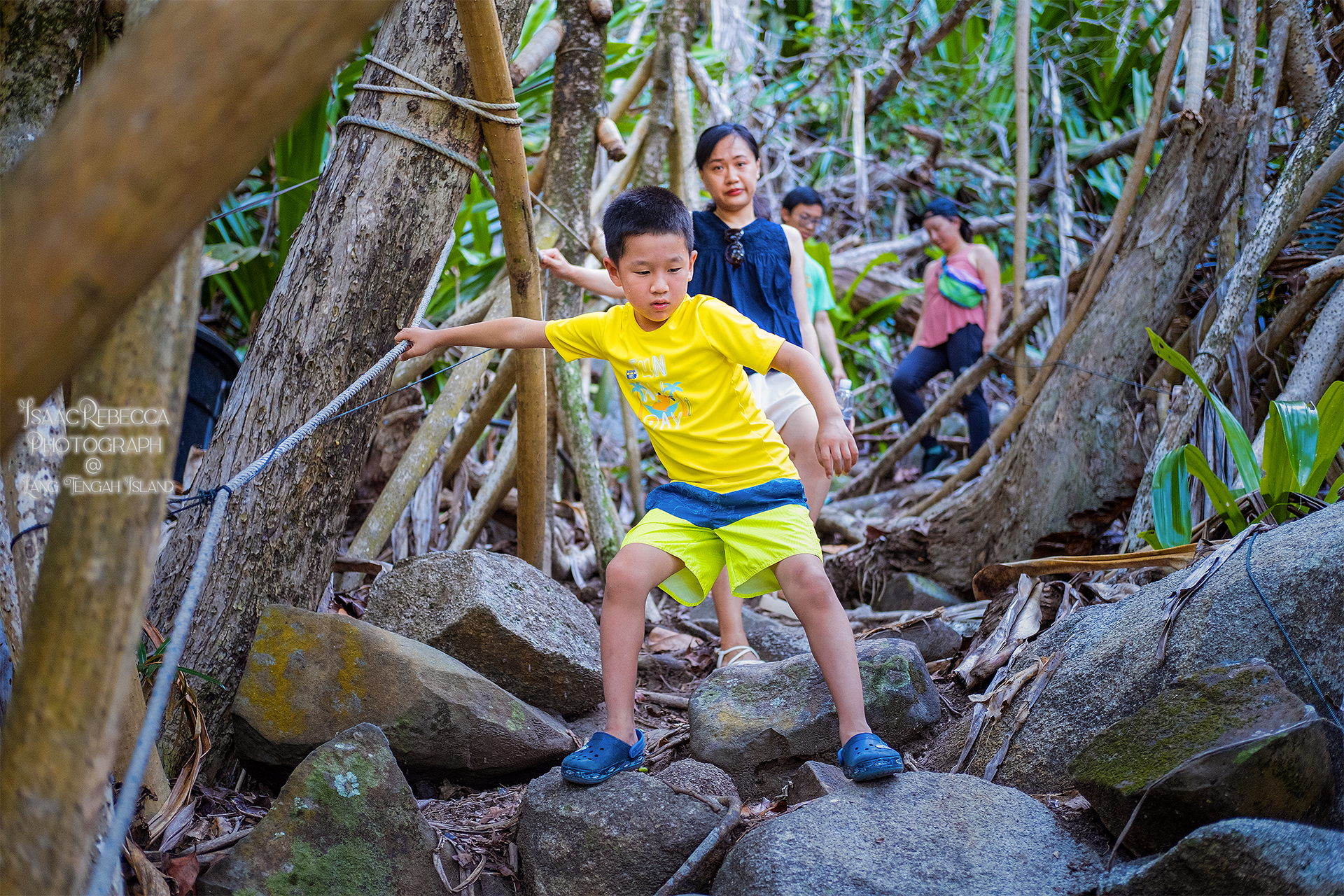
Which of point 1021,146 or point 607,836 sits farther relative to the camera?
point 1021,146

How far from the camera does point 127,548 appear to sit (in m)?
0.94

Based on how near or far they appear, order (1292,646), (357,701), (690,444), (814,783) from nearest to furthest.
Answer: (1292,646) < (814,783) < (357,701) < (690,444)

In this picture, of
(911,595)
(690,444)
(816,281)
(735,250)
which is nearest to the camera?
(690,444)

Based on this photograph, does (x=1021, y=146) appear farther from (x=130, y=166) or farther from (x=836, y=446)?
(x=130, y=166)

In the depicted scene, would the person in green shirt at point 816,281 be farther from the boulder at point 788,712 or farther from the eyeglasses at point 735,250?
the boulder at point 788,712

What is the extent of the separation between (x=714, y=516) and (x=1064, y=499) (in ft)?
5.62

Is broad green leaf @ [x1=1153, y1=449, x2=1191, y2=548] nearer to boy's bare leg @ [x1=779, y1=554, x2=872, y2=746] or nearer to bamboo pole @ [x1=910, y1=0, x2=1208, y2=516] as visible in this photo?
bamboo pole @ [x1=910, y1=0, x2=1208, y2=516]

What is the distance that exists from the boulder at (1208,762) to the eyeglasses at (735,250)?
1746 millimetres

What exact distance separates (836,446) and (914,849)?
30.8 inches

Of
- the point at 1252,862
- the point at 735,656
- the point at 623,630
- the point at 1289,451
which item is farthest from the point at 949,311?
the point at 1252,862

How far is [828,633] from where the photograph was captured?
194 cm

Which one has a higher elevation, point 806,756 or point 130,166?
point 130,166

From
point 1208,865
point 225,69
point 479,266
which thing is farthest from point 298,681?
point 479,266

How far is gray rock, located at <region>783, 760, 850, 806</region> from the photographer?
1.76m
